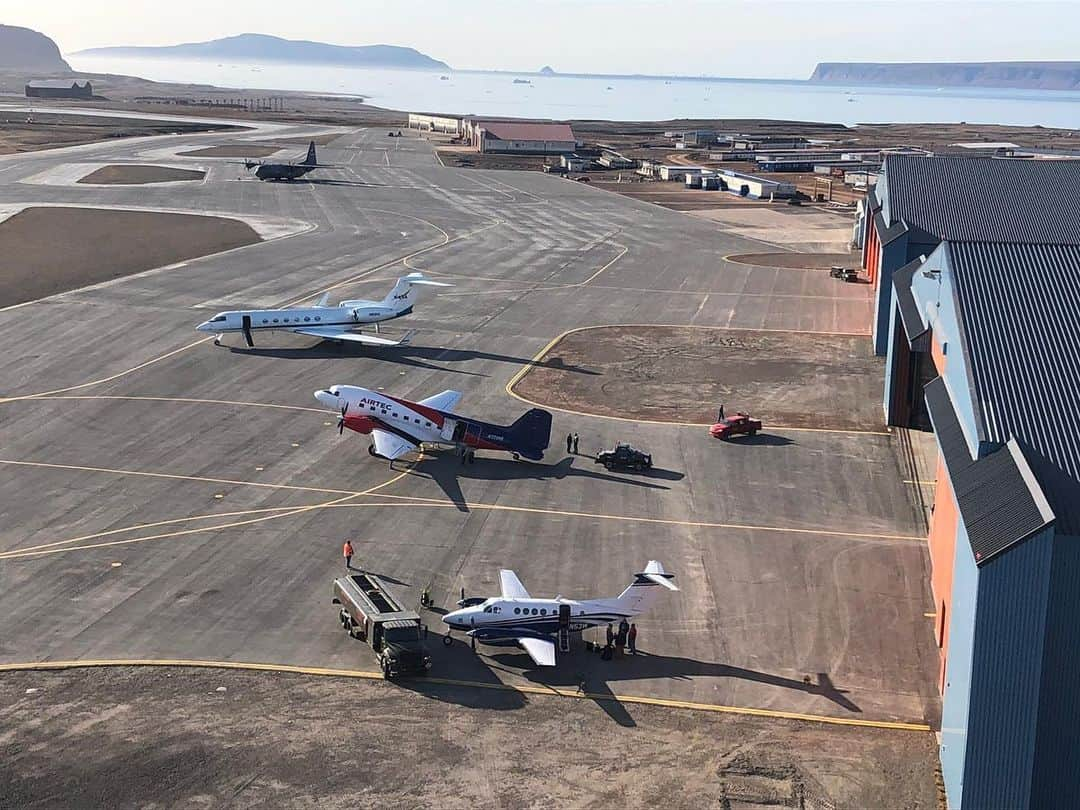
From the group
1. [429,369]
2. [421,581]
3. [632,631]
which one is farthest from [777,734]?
[429,369]

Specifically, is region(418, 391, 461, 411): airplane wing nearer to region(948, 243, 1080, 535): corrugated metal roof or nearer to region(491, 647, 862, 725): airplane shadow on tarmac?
region(491, 647, 862, 725): airplane shadow on tarmac


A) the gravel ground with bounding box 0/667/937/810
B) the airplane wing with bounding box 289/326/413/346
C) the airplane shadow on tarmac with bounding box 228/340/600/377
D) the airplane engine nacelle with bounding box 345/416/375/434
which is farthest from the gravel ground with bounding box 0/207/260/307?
the gravel ground with bounding box 0/667/937/810

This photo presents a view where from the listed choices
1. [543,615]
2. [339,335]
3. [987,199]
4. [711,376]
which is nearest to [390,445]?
[543,615]

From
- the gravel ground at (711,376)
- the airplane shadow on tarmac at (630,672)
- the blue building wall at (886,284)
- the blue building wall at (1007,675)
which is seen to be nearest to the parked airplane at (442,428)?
the gravel ground at (711,376)

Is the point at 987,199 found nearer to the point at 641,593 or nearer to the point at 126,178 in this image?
the point at 641,593

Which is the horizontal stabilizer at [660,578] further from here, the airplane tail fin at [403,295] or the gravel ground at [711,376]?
the airplane tail fin at [403,295]
